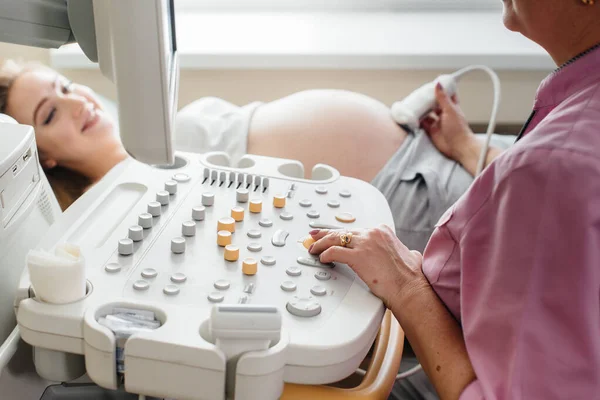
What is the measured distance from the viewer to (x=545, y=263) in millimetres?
579

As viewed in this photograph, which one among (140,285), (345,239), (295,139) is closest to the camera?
(140,285)

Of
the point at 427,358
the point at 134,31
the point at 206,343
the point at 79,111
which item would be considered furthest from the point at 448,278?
the point at 79,111

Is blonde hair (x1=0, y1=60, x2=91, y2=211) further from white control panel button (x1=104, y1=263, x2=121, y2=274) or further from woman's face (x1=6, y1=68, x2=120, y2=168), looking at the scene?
white control panel button (x1=104, y1=263, x2=121, y2=274)

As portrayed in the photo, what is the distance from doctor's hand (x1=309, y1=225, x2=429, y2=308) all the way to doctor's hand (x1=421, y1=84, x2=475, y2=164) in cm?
65

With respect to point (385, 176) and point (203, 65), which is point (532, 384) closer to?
point (385, 176)

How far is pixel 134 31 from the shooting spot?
1.75ft

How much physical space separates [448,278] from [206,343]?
0.30 metres

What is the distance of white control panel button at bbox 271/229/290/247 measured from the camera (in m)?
0.77

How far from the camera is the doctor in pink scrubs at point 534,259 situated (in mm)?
570

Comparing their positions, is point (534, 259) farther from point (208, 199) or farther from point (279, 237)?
point (208, 199)

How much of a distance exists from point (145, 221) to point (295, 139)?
0.59 meters

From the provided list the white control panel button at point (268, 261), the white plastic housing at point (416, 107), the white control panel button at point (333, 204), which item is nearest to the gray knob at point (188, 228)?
the white control panel button at point (268, 261)

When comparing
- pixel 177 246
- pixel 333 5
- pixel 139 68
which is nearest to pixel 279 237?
pixel 177 246

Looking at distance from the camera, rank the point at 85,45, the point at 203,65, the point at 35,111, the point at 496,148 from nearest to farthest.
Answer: the point at 85,45 < the point at 35,111 < the point at 496,148 < the point at 203,65
